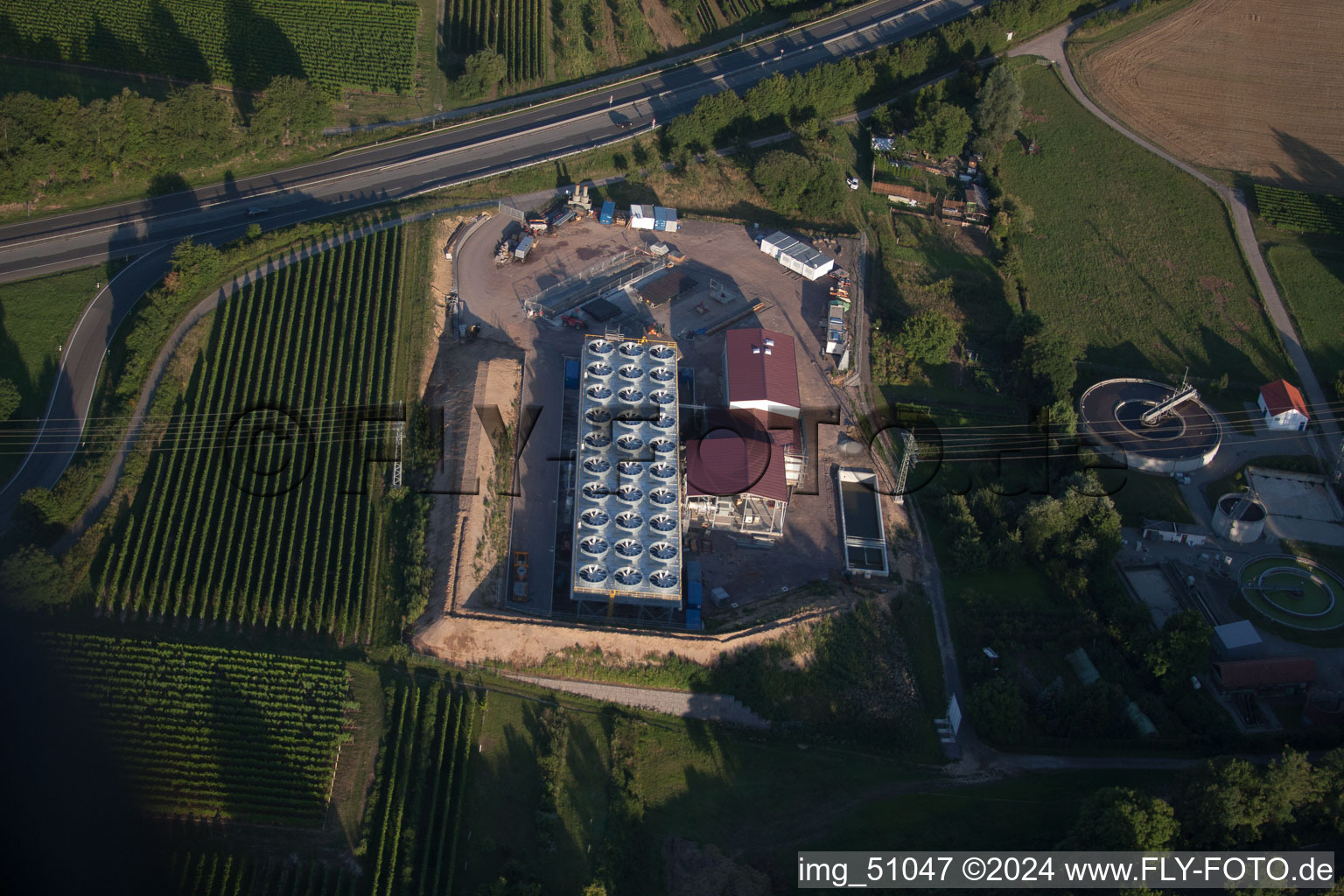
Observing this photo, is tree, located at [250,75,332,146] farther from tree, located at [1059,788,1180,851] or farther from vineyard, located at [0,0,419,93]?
tree, located at [1059,788,1180,851]

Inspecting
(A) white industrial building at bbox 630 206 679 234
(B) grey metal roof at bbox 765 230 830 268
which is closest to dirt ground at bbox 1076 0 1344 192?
(B) grey metal roof at bbox 765 230 830 268

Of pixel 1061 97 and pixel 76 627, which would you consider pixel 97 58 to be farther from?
pixel 1061 97

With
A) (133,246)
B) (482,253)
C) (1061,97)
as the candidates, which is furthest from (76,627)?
(1061,97)

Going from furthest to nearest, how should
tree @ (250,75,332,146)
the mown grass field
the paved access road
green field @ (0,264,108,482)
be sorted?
tree @ (250,75,332,146) < the paved access road < green field @ (0,264,108,482) < the mown grass field

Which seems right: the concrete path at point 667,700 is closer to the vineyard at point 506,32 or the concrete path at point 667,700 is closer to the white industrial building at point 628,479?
the white industrial building at point 628,479

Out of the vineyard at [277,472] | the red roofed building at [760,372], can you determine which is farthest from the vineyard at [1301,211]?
the vineyard at [277,472]

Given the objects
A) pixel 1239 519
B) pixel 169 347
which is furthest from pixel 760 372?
pixel 169 347
